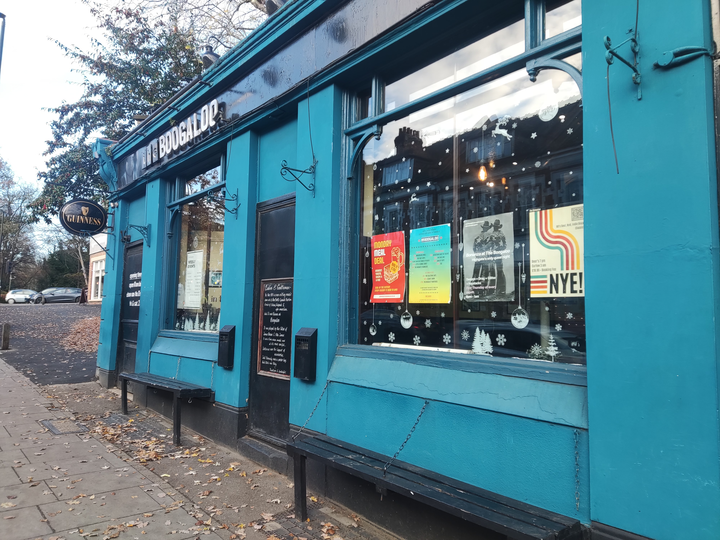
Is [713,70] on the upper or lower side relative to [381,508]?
upper

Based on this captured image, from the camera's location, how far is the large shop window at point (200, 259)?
7.45 metres

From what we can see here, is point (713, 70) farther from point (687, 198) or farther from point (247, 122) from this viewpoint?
point (247, 122)

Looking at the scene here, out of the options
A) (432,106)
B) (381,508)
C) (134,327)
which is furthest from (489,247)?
(134,327)

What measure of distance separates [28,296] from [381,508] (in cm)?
4381

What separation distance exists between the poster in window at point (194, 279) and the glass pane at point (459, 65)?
4443mm

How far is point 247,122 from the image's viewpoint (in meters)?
6.34

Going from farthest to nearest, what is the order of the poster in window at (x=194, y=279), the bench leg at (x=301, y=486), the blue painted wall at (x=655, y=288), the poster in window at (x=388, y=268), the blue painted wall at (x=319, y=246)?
the poster in window at (x=194, y=279)
the blue painted wall at (x=319, y=246)
the poster in window at (x=388, y=268)
the bench leg at (x=301, y=486)
the blue painted wall at (x=655, y=288)

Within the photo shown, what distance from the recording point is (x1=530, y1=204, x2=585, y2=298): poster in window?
3293 mm

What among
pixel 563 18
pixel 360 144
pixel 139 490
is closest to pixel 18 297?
pixel 139 490

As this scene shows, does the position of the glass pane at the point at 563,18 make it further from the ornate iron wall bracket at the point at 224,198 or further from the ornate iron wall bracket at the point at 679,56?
the ornate iron wall bracket at the point at 224,198

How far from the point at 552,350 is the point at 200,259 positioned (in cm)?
609

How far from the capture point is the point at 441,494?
3066 mm

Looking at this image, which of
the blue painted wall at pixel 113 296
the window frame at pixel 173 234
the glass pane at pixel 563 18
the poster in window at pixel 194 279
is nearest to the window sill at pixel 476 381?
the glass pane at pixel 563 18

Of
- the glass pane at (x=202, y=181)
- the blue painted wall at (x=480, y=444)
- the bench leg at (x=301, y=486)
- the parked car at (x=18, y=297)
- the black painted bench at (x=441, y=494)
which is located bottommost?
the bench leg at (x=301, y=486)
